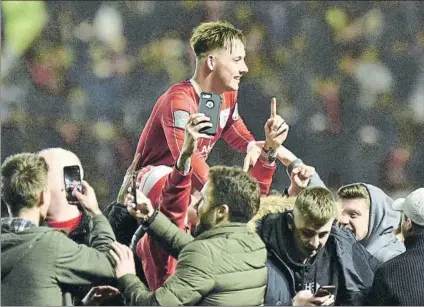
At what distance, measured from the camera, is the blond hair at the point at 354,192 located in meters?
→ 4.20

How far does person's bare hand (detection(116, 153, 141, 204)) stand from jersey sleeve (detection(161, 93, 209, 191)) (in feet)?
0.64

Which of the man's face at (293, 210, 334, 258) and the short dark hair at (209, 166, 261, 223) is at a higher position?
the short dark hair at (209, 166, 261, 223)

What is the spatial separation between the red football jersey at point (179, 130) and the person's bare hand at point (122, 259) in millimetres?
441

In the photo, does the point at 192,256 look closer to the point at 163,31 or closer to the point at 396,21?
the point at 163,31

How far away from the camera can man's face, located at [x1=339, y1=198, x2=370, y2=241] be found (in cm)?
420

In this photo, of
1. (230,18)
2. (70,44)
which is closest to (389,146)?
(230,18)

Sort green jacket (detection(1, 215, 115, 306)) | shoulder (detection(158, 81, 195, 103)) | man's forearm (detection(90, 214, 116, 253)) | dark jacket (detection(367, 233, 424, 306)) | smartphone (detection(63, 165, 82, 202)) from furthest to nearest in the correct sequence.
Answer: shoulder (detection(158, 81, 195, 103))
smartphone (detection(63, 165, 82, 202))
man's forearm (detection(90, 214, 116, 253))
dark jacket (detection(367, 233, 424, 306))
green jacket (detection(1, 215, 115, 306))

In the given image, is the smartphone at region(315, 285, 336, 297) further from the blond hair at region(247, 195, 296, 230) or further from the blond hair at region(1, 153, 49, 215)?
the blond hair at region(1, 153, 49, 215)

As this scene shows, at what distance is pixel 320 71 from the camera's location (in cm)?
425

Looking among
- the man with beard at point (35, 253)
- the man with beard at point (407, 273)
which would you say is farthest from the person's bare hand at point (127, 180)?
the man with beard at point (407, 273)

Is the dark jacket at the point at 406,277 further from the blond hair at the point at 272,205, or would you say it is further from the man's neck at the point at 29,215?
the man's neck at the point at 29,215

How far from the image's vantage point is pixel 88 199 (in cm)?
402

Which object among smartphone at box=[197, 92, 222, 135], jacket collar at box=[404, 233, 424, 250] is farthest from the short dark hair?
jacket collar at box=[404, 233, 424, 250]

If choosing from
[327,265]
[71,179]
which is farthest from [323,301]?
[71,179]
